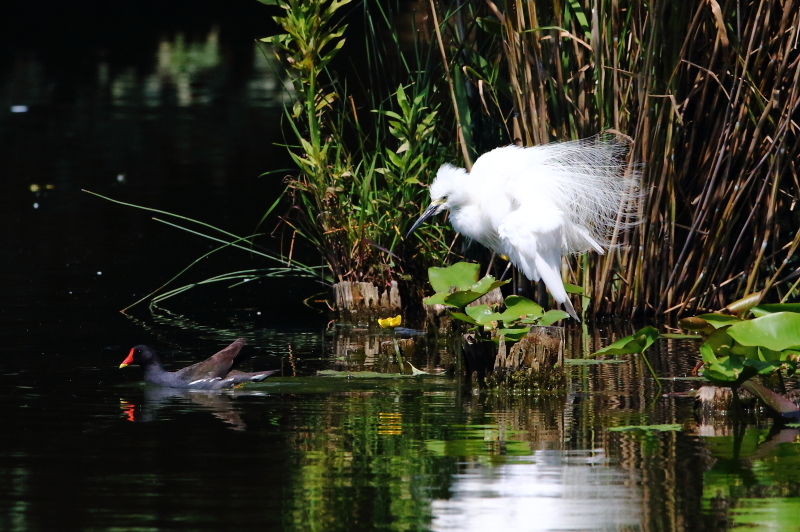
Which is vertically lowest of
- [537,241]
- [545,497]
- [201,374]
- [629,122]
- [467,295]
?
[545,497]

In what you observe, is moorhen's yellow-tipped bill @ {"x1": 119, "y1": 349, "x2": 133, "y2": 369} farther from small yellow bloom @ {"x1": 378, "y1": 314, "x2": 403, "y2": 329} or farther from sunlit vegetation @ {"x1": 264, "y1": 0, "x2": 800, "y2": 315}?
sunlit vegetation @ {"x1": 264, "y1": 0, "x2": 800, "y2": 315}

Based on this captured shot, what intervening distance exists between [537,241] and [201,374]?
1.77m

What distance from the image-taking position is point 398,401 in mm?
5965

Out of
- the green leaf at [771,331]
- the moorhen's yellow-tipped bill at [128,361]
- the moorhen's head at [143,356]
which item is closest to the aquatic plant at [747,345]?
the green leaf at [771,331]

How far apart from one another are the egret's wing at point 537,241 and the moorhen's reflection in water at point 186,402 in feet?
4.94

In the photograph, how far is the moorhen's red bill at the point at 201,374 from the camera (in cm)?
627

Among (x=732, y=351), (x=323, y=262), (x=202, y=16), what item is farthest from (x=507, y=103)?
(x=202, y=16)

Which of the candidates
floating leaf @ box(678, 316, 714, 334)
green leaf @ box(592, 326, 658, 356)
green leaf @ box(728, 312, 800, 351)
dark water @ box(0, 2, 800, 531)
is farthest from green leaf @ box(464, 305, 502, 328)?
green leaf @ box(728, 312, 800, 351)

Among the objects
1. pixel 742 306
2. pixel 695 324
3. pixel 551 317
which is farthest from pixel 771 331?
pixel 551 317

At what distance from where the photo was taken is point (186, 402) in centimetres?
605

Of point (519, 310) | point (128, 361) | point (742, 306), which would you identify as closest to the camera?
point (742, 306)

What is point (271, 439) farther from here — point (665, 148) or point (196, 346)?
point (665, 148)

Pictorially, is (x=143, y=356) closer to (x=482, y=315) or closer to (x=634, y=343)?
(x=482, y=315)

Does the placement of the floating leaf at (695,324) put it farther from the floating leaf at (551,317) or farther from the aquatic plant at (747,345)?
the floating leaf at (551,317)
